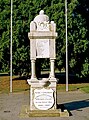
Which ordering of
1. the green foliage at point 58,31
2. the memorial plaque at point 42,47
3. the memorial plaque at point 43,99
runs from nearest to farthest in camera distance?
the memorial plaque at point 43,99 → the memorial plaque at point 42,47 → the green foliage at point 58,31

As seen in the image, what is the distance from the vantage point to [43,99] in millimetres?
14789

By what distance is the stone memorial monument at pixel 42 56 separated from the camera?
1483cm

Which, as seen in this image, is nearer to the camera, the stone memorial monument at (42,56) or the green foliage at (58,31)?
the stone memorial monument at (42,56)

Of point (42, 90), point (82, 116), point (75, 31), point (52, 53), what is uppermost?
point (75, 31)

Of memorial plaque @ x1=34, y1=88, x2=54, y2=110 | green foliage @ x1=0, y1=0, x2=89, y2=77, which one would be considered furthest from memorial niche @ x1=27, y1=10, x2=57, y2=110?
green foliage @ x1=0, y1=0, x2=89, y2=77

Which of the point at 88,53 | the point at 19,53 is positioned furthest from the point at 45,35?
the point at 88,53

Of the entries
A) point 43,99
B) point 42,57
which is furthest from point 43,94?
point 42,57

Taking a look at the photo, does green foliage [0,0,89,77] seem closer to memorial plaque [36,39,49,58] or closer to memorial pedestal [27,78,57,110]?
memorial plaque [36,39,49,58]

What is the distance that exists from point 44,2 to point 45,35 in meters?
18.3

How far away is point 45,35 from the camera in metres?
15.3

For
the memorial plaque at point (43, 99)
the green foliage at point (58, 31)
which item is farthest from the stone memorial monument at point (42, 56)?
the green foliage at point (58, 31)

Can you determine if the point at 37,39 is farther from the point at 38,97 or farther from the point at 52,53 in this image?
the point at 38,97

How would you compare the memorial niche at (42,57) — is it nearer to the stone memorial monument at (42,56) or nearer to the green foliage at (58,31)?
the stone memorial monument at (42,56)

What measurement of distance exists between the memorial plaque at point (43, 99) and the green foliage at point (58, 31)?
16622mm
